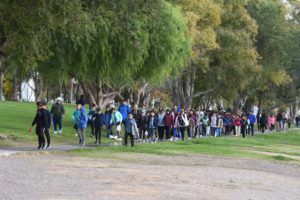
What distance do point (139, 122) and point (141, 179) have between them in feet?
51.6

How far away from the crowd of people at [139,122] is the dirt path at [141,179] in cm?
387

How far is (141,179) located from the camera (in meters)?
15.7

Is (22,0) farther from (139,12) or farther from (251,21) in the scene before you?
(251,21)

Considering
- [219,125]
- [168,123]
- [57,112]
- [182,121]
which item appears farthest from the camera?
[219,125]

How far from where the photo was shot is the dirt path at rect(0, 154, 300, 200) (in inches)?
511

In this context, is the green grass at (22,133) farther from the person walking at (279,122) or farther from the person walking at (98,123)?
the person walking at (279,122)

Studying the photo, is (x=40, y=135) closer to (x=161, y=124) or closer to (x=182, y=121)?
(x=161, y=124)

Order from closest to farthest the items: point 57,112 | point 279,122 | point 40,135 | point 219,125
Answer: point 40,135 → point 57,112 → point 219,125 → point 279,122

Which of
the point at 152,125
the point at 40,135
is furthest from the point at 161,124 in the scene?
the point at 40,135

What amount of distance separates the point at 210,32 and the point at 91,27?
20742 millimetres

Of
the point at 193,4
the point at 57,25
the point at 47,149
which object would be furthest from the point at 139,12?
the point at 193,4

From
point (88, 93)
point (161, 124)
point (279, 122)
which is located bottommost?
point (161, 124)

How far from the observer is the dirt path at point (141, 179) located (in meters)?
13.0

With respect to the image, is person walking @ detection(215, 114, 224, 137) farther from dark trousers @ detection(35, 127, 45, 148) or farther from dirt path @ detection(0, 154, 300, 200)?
dark trousers @ detection(35, 127, 45, 148)
